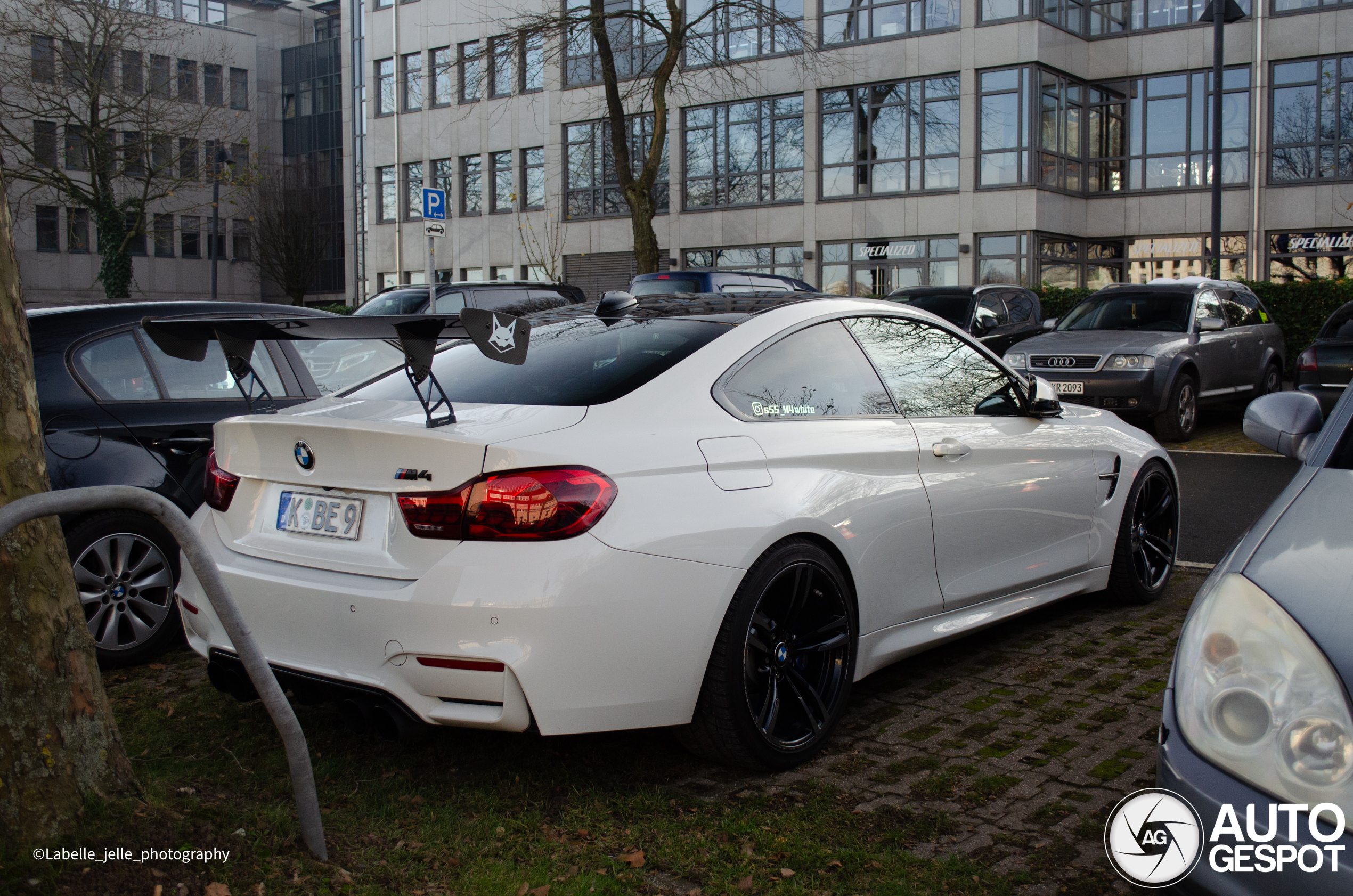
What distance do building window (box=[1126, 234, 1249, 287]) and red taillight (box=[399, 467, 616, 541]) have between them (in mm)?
29080

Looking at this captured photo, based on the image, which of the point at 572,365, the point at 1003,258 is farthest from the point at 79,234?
the point at 572,365

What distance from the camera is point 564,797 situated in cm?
357

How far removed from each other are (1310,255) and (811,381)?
29.3 meters

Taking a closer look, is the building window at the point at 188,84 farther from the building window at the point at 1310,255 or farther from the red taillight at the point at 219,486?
the red taillight at the point at 219,486

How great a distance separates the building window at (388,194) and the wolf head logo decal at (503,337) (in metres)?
42.8

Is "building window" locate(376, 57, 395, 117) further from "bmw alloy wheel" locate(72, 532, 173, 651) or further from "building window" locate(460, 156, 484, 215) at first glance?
"bmw alloy wheel" locate(72, 532, 173, 651)

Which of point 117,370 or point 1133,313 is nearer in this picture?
point 117,370

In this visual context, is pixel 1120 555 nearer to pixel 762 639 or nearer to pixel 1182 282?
pixel 762 639

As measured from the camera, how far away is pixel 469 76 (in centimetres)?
4169

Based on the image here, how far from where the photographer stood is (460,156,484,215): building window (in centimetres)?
4178

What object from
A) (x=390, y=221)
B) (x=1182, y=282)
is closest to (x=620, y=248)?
(x=390, y=221)

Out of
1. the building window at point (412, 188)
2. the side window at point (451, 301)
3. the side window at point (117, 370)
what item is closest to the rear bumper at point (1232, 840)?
the side window at point (117, 370)

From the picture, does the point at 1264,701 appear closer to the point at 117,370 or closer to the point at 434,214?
the point at 117,370

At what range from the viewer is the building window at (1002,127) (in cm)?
2892
